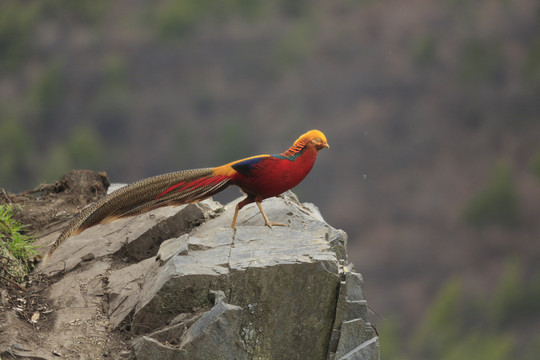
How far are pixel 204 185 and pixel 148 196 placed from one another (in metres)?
0.66

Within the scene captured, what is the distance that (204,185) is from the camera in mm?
7922

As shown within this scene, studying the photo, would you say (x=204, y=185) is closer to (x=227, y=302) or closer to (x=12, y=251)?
(x=227, y=302)

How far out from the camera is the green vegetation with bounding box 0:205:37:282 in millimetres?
8125

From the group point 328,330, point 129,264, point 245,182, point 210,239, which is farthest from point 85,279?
point 328,330

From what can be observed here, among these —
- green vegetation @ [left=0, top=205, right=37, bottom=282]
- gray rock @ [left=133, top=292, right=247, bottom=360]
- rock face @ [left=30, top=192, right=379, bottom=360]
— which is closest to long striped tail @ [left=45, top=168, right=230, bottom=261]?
rock face @ [left=30, top=192, right=379, bottom=360]

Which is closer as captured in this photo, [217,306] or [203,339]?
[203,339]

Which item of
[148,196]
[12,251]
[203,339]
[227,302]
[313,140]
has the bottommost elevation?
[203,339]

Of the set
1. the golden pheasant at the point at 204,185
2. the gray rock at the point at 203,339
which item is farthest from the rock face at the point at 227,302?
the golden pheasant at the point at 204,185

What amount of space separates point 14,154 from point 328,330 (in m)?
27.4

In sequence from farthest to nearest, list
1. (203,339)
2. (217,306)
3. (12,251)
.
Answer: (12,251) → (217,306) → (203,339)

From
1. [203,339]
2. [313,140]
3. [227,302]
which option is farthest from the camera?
[313,140]

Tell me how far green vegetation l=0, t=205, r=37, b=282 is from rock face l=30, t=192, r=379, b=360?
555mm

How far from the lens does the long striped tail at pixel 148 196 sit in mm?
7719

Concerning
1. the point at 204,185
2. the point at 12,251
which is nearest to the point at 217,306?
the point at 204,185
